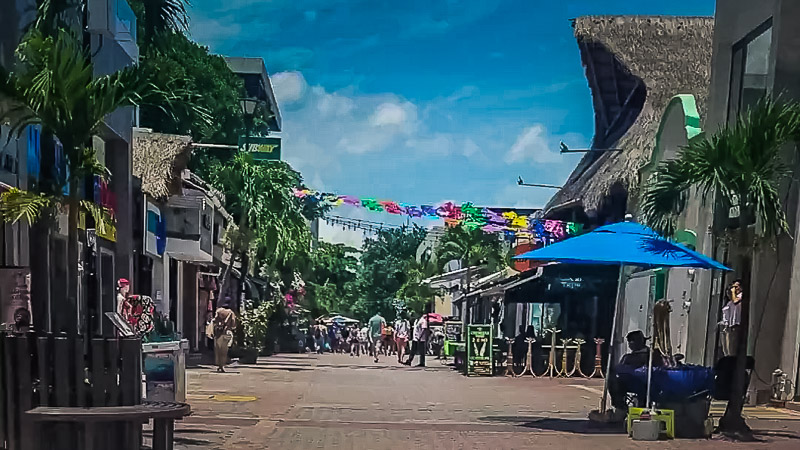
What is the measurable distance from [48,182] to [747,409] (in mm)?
9679

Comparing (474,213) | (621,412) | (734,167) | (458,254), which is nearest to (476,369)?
(474,213)

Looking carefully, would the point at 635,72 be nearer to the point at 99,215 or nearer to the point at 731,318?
the point at 731,318

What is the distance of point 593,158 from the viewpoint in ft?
93.3

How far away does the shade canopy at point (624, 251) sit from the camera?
32.1 ft

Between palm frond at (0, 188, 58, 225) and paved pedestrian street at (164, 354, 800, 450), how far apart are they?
2.60 m

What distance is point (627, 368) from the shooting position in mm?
10258

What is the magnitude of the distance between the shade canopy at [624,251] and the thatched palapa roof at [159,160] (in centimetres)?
1199

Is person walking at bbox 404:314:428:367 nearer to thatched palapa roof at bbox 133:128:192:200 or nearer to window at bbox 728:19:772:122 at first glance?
thatched palapa roof at bbox 133:128:192:200

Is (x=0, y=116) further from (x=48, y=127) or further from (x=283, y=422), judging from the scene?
(x=283, y=422)

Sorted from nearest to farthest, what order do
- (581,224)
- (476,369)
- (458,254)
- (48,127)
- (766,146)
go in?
(48,127)
(766,146)
(476,369)
(581,224)
(458,254)

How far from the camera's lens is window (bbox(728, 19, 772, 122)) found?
1435 centimetres

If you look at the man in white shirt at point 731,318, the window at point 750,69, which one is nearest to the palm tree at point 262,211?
the window at point 750,69

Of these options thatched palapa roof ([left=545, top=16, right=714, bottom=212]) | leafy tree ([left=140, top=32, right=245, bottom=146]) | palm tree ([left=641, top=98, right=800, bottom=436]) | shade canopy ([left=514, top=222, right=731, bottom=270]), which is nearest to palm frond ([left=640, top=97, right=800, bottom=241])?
palm tree ([left=641, top=98, right=800, bottom=436])

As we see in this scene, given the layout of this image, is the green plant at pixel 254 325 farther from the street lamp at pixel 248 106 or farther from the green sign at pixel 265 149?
the green sign at pixel 265 149
